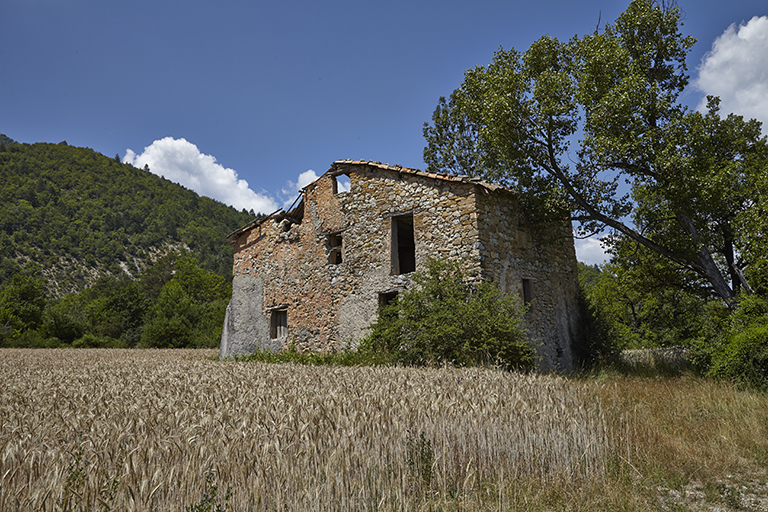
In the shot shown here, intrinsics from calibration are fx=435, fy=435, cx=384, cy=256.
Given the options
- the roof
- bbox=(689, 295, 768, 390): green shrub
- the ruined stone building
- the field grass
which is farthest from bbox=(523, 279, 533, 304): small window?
the field grass

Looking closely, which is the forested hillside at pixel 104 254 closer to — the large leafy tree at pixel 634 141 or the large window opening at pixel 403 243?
the large window opening at pixel 403 243

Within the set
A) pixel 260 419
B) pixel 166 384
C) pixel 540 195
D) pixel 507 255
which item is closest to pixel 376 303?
pixel 507 255

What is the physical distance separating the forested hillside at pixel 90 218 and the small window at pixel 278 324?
55.8m

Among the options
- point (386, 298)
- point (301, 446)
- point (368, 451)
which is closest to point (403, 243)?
point (386, 298)

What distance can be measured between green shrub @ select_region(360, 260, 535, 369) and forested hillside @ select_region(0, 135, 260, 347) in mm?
28378

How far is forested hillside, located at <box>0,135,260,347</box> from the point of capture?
37.6m

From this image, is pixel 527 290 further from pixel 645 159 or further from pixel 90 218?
pixel 90 218

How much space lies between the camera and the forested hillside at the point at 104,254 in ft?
123

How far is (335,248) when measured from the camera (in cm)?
1477

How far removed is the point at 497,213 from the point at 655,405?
6303 millimetres

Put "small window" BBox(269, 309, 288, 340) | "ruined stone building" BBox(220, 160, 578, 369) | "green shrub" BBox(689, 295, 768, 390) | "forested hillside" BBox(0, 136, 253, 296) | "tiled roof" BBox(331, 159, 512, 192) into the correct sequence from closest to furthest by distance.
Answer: "green shrub" BBox(689, 295, 768, 390), "tiled roof" BBox(331, 159, 512, 192), "ruined stone building" BBox(220, 160, 578, 369), "small window" BBox(269, 309, 288, 340), "forested hillside" BBox(0, 136, 253, 296)

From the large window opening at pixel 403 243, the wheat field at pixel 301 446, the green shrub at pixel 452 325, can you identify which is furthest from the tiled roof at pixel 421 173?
the wheat field at pixel 301 446

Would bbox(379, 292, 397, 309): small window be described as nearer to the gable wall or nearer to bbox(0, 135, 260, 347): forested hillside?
the gable wall

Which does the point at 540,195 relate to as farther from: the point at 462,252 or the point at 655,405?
the point at 655,405
